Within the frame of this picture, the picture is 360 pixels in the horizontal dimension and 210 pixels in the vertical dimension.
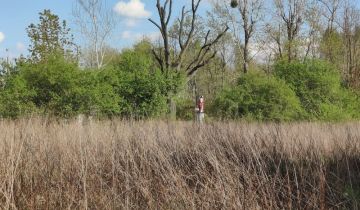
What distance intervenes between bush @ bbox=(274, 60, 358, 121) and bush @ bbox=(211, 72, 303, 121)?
0.95m

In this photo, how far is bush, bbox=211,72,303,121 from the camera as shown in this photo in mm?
17641

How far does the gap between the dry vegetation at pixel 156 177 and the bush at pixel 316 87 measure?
11916 millimetres

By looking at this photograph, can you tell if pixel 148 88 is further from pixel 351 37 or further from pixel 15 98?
pixel 351 37

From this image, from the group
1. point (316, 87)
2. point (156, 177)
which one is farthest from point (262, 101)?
point (156, 177)

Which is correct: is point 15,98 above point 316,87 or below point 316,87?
below

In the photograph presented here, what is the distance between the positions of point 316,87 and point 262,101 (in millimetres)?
2965

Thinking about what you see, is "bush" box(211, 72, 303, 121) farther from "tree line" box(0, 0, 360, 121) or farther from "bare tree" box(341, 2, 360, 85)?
"bare tree" box(341, 2, 360, 85)

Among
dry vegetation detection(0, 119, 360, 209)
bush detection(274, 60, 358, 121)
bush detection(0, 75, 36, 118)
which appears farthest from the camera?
bush detection(274, 60, 358, 121)

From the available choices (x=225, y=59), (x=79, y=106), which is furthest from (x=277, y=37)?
(x=79, y=106)

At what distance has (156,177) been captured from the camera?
4.94 meters

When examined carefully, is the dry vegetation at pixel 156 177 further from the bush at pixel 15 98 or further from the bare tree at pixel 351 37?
the bare tree at pixel 351 37

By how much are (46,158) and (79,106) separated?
32.6 feet

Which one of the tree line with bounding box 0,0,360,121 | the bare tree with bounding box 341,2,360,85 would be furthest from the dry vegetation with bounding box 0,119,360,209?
the bare tree with bounding box 341,2,360,85

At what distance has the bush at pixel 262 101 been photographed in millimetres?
17641
